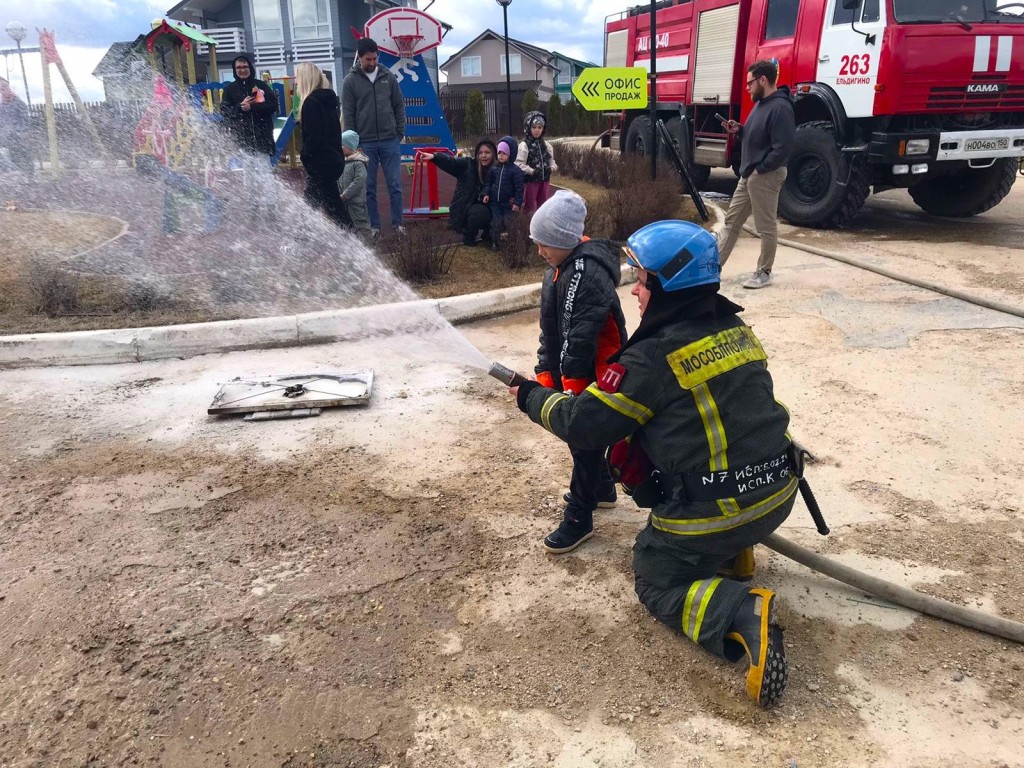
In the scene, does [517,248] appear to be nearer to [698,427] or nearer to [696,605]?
[698,427]

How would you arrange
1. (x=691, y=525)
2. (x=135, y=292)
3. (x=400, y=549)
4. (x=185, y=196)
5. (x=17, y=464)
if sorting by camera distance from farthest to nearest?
(x=185, y=196), (x=135, y=292), (x=17, y=464), (x=400, y=549), (x=691, y=525)

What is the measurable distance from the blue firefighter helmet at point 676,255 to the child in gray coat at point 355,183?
587cm

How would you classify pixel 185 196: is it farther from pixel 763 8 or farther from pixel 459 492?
pixel 763 8

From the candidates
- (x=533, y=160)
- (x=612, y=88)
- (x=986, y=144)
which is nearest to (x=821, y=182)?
(x=986, y=144)

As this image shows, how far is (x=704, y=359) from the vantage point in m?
2.35

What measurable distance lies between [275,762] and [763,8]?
1069 cm

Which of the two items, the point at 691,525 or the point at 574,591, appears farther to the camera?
the point at 574,591

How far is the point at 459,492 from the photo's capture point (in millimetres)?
3457

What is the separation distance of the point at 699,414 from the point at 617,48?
14514 millimetres

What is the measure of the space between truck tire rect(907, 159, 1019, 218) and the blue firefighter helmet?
892 centimetres

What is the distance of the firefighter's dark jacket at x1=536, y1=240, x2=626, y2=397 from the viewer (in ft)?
9.59

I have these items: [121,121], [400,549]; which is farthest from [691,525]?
[121,121]

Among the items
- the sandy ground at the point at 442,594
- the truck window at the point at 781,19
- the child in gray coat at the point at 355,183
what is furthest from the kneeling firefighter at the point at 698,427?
the truck window at the point at 781,19

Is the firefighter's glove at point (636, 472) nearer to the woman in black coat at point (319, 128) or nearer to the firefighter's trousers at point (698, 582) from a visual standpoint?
the firefighter's trousers at point (698, 582)
